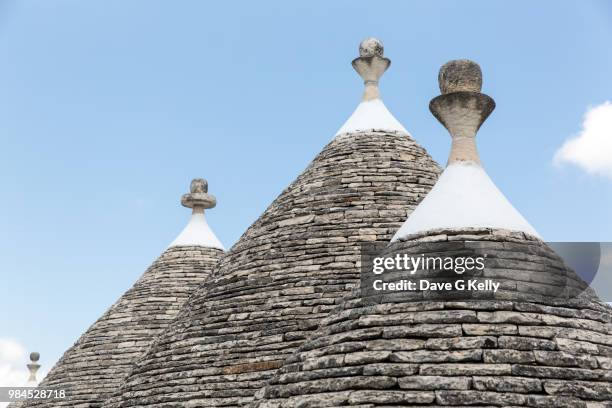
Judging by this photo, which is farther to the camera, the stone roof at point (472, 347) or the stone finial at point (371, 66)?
the stone finial at point (371, 66)

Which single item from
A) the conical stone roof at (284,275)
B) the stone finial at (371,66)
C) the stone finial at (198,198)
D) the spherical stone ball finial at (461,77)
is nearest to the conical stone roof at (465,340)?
the spherical stone ball finial at (461,77)

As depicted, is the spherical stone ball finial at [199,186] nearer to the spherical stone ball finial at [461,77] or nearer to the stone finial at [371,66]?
the stone finial at [371,66]

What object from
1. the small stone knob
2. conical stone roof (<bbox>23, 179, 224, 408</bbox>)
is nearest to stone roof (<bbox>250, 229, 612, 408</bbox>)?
conical stone roof (<bbox>23, 179, 224, 408</bbox>)

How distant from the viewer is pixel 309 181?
12719 mm

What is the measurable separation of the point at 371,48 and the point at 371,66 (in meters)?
0.28

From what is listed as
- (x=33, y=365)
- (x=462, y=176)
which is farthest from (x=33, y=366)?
(x=462, y=176)

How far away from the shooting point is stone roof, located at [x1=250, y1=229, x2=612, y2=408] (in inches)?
227

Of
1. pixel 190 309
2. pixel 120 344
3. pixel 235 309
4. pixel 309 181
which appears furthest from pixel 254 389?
pixel 120 344

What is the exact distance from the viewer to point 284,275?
11188 millimetres

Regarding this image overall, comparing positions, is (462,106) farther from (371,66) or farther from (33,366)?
(33,366)

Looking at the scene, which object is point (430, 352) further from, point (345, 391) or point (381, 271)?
point (381, 271)

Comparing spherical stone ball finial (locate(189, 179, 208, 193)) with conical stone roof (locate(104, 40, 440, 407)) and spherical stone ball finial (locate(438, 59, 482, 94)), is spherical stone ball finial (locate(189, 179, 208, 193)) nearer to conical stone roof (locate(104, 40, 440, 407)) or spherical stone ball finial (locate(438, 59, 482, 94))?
conical stone roof (locate(104, 40, 440, 407))

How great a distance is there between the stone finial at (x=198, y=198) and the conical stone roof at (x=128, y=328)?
71 cm

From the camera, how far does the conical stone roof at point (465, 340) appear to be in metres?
5.79
